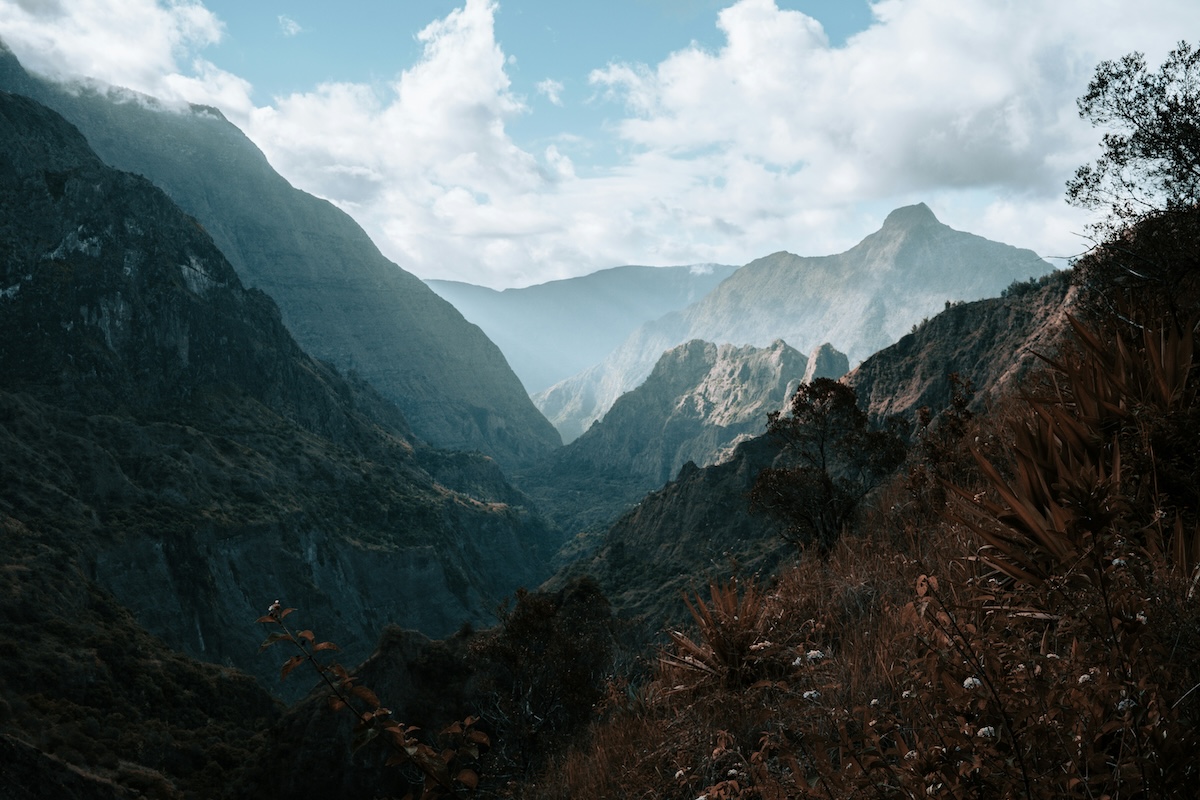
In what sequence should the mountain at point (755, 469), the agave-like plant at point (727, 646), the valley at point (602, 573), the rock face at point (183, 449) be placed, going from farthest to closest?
the rock face at point (183, 449)
the mountain at point (755, 469)
the agave-like plant at point (727, 646)
the valley at point (602, 573)

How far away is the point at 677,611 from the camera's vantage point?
5297 centimetres

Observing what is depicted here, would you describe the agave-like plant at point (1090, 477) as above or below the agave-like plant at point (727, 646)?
above

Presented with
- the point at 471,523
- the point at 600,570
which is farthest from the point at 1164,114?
the point at 471,523

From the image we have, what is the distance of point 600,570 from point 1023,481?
91972 millimetres

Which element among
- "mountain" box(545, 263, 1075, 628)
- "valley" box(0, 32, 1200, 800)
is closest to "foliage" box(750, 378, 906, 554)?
"valley" box(0, 32, 1200, 800)

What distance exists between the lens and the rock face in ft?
255

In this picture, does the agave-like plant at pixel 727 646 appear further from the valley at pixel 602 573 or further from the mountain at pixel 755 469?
the mountain at pixel 755 469

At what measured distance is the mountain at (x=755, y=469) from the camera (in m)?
66.0

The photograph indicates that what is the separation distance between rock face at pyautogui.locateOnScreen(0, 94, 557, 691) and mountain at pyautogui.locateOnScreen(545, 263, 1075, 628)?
35169mm

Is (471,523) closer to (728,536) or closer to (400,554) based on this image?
(400,554)

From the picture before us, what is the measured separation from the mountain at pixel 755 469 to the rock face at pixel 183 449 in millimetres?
35169

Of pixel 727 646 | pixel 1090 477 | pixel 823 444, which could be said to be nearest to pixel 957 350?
pixel 823 444

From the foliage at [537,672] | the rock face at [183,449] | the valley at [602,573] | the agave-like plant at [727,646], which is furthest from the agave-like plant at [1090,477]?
the rock face at [183,449]

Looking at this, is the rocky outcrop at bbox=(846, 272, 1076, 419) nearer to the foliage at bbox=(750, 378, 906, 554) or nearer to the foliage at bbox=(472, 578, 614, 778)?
the foliage at bbox=(750, 378, 906, 554)
